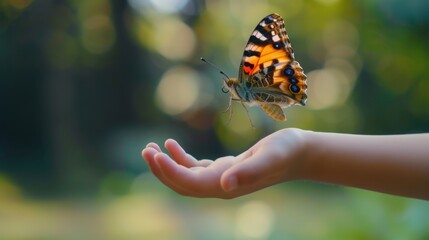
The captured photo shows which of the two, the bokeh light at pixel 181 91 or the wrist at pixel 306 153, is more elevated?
the bokeh light at pixel 181 91

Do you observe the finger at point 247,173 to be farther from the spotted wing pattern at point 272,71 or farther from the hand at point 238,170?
the spotted wing pattern at point 272,71

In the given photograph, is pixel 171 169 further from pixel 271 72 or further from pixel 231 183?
pixel 271 72

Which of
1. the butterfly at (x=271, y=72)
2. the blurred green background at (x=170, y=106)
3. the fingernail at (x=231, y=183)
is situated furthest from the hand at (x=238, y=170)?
the blurred green background at (x=170, y=106)

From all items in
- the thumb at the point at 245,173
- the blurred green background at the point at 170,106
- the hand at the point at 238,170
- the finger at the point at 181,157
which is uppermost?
the blurred green background at the point at 170,106

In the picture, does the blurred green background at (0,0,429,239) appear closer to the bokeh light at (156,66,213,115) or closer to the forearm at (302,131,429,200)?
the bokeh light at (156,66,213,115)

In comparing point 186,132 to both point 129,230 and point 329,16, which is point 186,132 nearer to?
point 129,230

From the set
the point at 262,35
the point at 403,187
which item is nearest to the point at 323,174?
the point at 403,187

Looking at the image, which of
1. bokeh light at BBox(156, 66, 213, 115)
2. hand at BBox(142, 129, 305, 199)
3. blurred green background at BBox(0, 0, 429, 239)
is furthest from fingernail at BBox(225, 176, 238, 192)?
bokeh light at BBox(156, 66, 213, 115)

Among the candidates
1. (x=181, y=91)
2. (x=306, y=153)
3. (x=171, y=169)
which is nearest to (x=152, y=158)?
(x=171, y=169)
